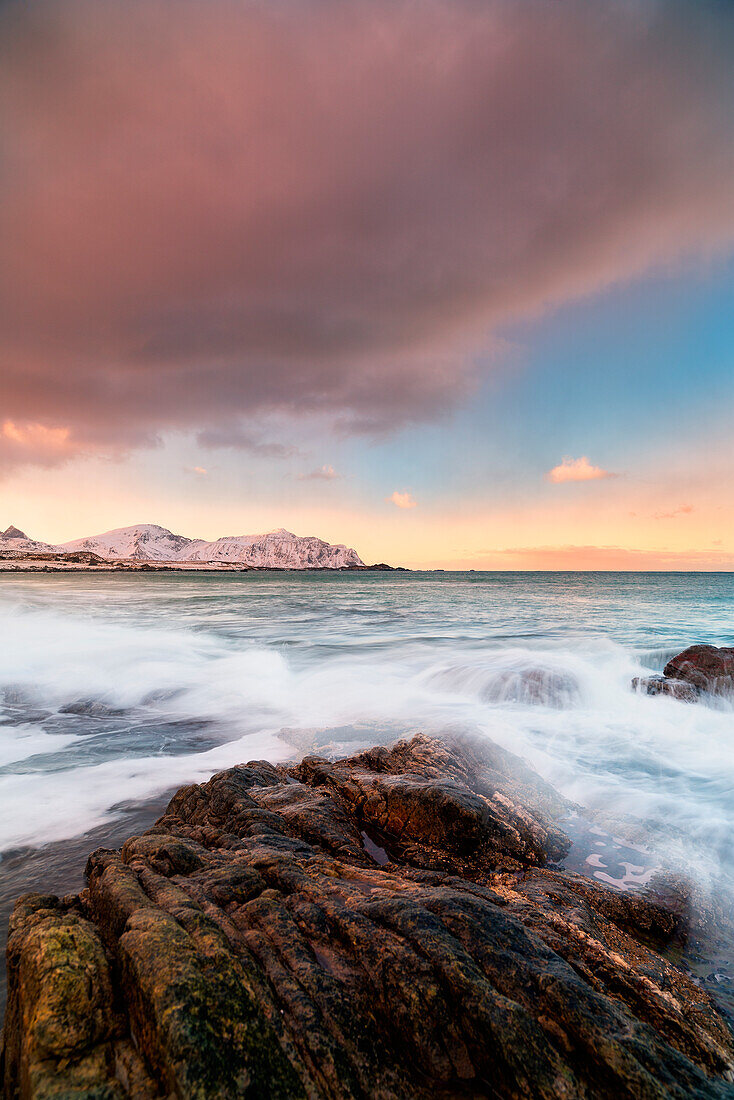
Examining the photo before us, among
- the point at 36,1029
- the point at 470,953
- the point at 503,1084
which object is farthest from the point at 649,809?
the point at 36,1029

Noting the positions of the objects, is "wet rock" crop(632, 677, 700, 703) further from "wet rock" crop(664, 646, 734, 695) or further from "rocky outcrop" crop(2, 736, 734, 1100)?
"rocky outcrop" crop(2, 736, 734, 1100)

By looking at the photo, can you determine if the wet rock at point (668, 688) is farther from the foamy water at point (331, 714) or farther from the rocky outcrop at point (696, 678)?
the foamy water at point (331, 714)

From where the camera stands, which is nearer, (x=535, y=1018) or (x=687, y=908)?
(x=535, y=1018)

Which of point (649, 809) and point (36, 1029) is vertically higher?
point (36, 1029)

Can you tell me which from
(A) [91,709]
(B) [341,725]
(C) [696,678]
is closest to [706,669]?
(C) [696,678]

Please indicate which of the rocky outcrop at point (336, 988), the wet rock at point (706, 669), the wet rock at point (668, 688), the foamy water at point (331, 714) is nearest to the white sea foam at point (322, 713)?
the foamy water at point (331, 714)

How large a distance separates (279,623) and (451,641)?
13.0 metres

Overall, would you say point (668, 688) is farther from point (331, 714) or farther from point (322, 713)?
point (322, 713)

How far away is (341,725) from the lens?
10891 mm

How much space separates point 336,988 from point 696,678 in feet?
45.1

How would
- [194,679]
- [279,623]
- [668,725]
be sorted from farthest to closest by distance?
[279,623], [194,679], [668,725]

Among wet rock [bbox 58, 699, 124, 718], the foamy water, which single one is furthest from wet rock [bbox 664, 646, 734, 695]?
wet rock [bbox 58, 699, 124, 718]

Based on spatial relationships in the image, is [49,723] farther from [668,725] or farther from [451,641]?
[451,641]

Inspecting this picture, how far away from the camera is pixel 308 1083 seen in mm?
2383
